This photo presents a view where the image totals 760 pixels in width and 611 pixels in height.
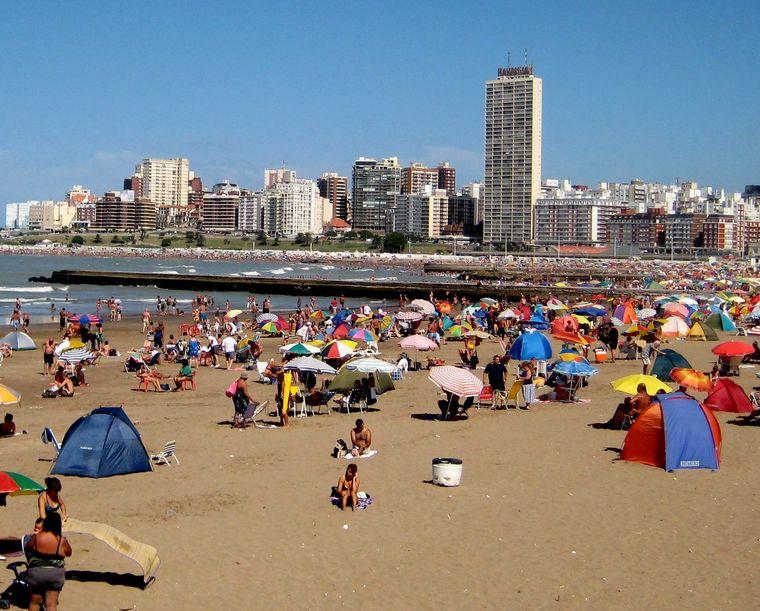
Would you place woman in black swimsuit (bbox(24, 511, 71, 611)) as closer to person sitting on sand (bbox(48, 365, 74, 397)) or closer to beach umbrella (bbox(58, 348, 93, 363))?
person sitting on sand (bbox(48, 365, 74, 397))

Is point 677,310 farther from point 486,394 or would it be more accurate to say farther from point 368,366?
point 368,366

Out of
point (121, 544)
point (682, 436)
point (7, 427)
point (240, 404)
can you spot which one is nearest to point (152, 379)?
point (240, 404)

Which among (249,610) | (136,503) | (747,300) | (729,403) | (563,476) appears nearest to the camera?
(249,610)

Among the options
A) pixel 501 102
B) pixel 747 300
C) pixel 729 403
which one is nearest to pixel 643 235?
pixel 501 102

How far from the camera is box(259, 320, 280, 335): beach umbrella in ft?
100

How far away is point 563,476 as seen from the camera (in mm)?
11172

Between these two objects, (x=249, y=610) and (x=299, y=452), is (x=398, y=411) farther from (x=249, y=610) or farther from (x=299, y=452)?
(x=249, y=610)

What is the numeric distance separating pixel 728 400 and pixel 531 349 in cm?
496

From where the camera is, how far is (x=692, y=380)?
15992 millimetres

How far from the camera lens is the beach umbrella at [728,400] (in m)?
15.0

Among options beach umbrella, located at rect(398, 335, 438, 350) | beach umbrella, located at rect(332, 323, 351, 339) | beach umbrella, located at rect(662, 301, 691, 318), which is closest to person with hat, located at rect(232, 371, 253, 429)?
beach umbrella, located at rect(398, 335, 438, 350)

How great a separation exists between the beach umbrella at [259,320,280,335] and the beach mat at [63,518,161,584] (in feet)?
74.9

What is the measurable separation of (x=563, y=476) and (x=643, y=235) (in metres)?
160

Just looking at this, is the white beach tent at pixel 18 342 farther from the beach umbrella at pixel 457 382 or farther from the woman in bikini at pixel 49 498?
the woman in bikini at pixel 49 498
